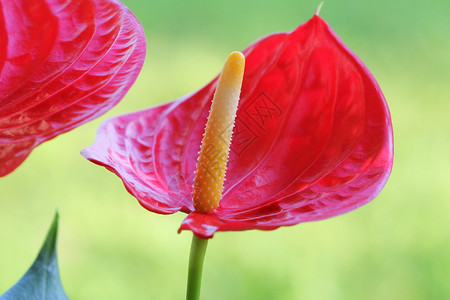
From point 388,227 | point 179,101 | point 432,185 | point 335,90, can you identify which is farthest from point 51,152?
point 335,90

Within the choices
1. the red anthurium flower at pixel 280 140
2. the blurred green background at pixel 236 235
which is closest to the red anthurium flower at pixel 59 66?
the red anthurium flower at pixel 280 140

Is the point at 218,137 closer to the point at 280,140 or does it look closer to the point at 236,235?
the point at 280,140

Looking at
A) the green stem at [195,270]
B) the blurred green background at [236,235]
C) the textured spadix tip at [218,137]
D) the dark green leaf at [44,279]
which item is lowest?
the blurred green background at [236,235]

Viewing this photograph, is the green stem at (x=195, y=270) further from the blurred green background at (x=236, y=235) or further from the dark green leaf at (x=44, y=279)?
the blurred green background at (x=236, y=235)

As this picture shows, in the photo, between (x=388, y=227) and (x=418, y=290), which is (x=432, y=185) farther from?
(x=418, y=290)

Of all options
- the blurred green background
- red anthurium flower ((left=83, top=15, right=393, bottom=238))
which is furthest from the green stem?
the blurred green background
